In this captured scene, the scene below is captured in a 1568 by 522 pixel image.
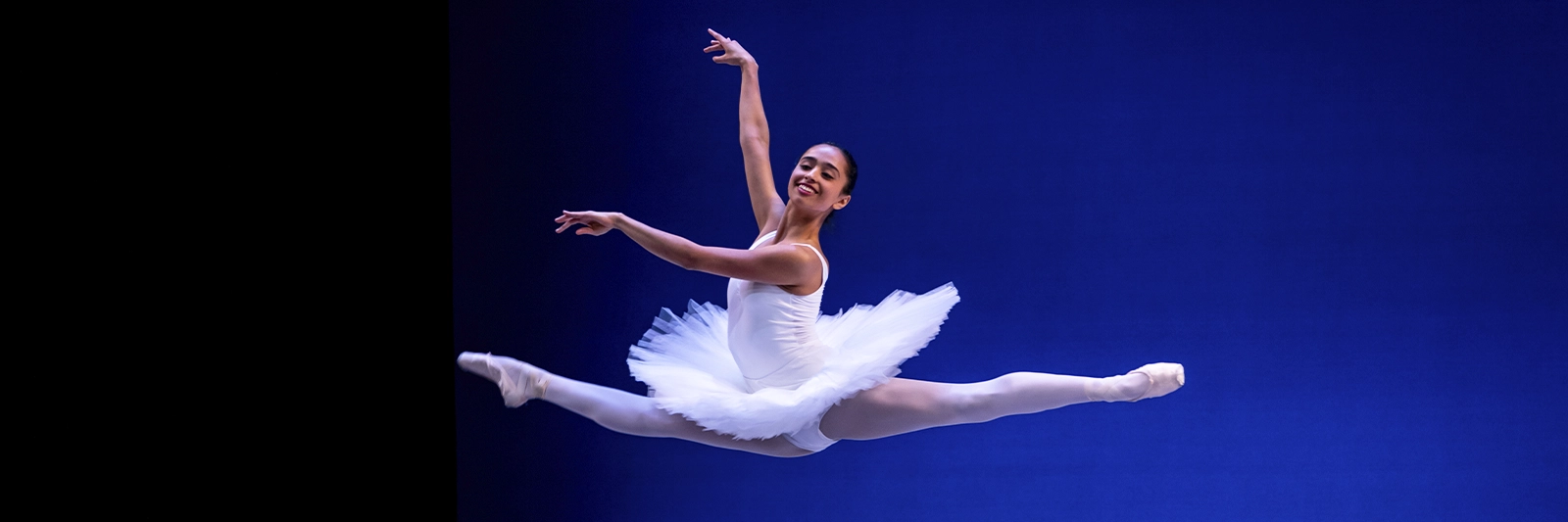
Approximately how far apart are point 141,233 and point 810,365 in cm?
132

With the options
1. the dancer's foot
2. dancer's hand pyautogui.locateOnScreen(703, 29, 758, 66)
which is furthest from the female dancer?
dancer's hand pyautogui.locateOnScreen(703, 29, 758, 66)

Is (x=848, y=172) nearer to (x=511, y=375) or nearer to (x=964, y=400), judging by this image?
(x=964, y=400)

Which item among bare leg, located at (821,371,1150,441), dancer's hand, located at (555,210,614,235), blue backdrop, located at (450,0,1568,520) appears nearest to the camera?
dancer's hand, located at (555,210,614,235)

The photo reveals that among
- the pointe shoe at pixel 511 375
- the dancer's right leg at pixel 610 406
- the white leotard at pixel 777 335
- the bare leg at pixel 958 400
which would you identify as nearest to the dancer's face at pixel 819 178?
the white leotard at pixel 777 335

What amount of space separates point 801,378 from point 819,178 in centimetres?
44

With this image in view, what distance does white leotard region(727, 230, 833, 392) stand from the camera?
246cm

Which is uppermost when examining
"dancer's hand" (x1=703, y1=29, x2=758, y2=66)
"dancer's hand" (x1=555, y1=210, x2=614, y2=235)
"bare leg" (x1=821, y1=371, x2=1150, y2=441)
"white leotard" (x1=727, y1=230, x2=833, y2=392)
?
"dancer's hand" (x1=703, y1=29, x2=758, y2=66)

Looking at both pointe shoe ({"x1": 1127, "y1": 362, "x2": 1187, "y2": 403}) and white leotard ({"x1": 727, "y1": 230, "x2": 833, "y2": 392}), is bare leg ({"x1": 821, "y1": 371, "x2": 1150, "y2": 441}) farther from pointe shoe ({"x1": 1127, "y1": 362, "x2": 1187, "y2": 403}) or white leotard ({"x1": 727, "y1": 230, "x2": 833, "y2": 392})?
white leotard ({"x1": 727, "y1": 230, "x2": 833, "y2": 392})

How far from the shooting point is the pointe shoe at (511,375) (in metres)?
2.41

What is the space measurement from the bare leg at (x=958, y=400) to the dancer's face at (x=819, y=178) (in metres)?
0.43

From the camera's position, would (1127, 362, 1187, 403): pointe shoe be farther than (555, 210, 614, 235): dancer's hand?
Yes

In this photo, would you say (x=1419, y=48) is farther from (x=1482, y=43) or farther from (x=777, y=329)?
(x=777, y=329)

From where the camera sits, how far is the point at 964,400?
2.38 m

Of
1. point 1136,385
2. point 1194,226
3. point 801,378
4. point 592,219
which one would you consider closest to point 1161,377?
point 1136,385
